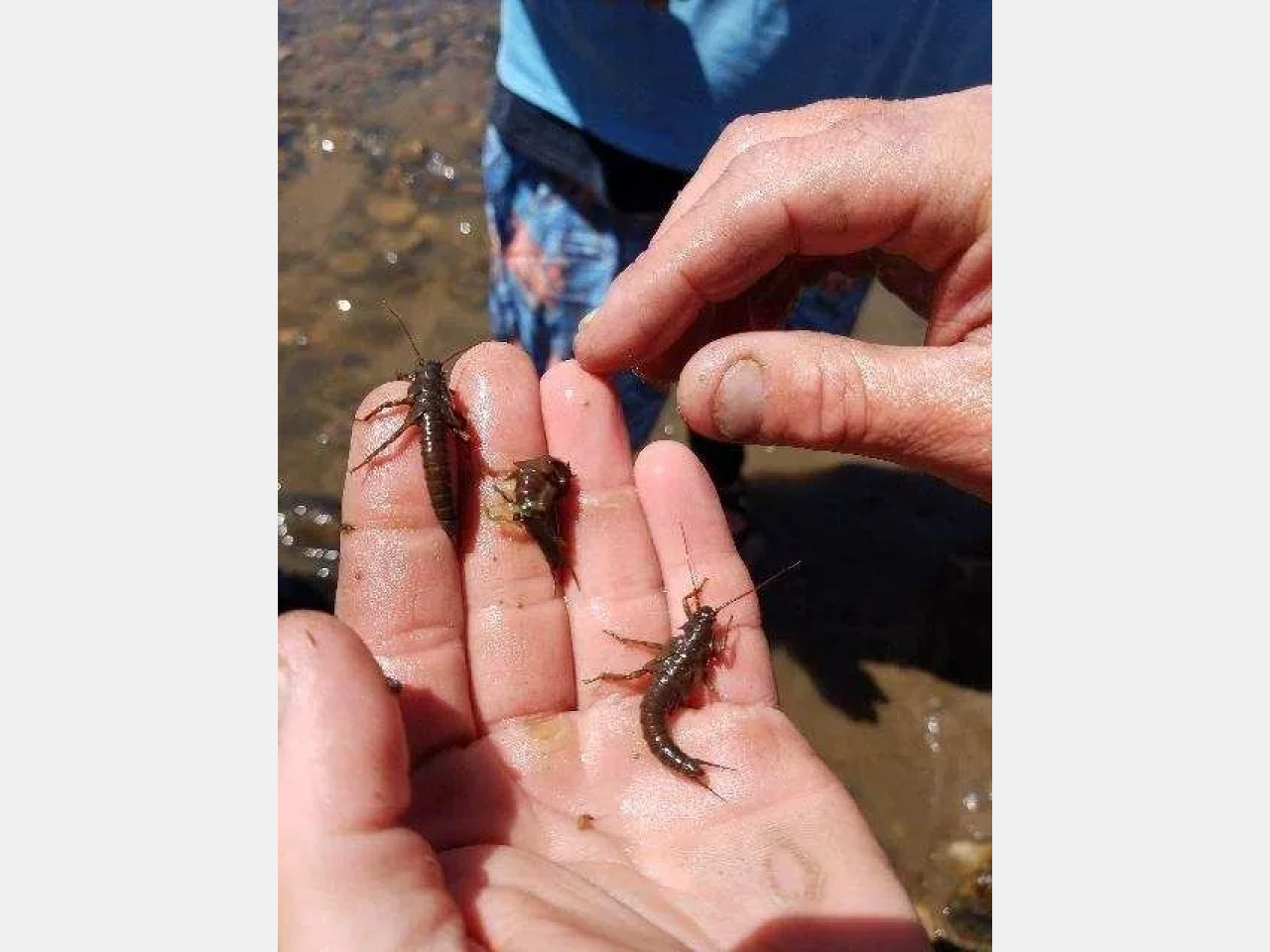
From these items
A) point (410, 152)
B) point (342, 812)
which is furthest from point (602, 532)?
point (410, 152)

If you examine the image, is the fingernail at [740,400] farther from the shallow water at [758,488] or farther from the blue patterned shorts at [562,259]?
the shallow water at [758,488]

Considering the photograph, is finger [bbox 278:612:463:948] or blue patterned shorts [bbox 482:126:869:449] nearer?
finger [bbox 278:612:463:948]

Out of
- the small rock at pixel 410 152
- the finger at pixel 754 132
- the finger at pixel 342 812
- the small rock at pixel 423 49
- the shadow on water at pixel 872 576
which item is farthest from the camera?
the small rock at pixel 423 49

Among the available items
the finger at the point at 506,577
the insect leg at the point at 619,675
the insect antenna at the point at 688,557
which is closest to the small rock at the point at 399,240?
the finger at the point at 506,577

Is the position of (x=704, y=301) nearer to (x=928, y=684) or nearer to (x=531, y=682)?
(x=531, y=682)

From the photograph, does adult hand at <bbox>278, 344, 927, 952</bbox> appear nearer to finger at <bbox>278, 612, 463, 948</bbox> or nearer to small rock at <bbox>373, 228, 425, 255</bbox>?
finger at <bbox>278, 612, 463, 948</bbox>

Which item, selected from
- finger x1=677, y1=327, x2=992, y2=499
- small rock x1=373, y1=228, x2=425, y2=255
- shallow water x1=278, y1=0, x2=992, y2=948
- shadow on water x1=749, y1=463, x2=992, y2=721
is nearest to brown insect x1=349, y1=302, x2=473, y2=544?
finger x1=677, y1=327, x2=992, y2=499

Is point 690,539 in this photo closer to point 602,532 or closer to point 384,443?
point 602,532
